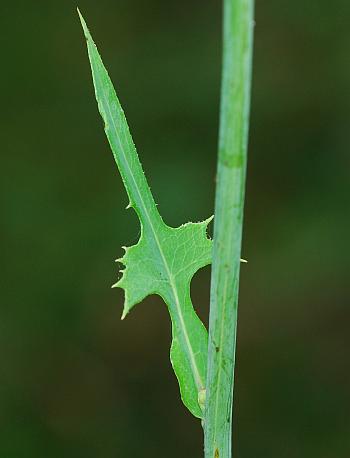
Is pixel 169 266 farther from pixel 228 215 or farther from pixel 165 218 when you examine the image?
pixel 165 218

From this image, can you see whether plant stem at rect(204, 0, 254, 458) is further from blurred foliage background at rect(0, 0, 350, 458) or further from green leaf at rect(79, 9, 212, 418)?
blurred foliage background at rect(0, 0, 350, 458)

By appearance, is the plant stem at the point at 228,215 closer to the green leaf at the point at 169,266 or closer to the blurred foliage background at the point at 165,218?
the green leaf at the point at 169,266

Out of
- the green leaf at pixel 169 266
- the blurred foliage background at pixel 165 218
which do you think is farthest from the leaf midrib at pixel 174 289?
the blurred foliage background at pixel 165 218

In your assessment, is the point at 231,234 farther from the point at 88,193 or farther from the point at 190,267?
the point at 88,193

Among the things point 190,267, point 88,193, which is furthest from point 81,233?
point 190,267

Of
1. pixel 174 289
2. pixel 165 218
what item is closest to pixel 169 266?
pixel 174 289
